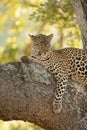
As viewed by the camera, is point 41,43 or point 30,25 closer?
point 41,43

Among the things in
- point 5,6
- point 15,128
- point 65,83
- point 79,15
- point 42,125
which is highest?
point 5,6

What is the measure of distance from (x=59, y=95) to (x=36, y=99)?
0.37 metres

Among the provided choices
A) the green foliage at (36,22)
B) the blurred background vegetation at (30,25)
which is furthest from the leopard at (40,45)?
the blurred background vegetation at (30,25)

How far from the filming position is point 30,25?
20500mm

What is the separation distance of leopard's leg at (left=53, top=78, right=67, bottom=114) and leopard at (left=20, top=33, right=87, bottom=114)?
0.25ft

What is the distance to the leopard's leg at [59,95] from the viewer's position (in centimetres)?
797

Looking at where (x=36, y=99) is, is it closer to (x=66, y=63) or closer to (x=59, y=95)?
(x=59, y=95)

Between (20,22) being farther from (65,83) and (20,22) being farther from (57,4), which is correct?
(65,83)

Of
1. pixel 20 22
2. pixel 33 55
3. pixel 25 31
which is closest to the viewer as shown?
pixel 33 55

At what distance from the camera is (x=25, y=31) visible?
827 inches

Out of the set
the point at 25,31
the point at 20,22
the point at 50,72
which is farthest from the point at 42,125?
the point at 25,31

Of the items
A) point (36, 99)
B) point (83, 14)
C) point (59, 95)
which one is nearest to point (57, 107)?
point (59, 95)

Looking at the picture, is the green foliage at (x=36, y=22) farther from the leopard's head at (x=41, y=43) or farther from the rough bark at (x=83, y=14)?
the leopard's head at (x=41, y=43)

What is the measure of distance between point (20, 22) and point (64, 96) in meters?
9.60
